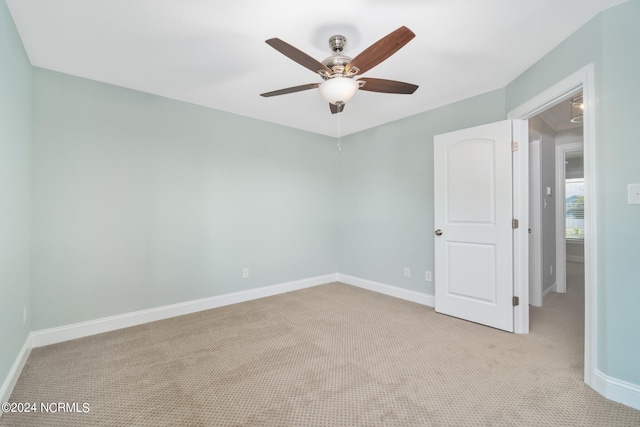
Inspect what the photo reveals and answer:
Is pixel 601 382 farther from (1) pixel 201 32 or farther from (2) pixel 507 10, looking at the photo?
(1) pixel 201 32

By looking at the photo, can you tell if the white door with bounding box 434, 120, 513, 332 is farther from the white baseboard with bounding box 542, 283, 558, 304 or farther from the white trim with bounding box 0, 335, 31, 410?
the white trim with bounding box 0, 335, 31, 410

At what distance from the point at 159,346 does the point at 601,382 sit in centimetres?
314

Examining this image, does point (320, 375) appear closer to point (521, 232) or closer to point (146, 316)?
point (146, 316)

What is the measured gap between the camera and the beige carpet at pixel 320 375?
156cm

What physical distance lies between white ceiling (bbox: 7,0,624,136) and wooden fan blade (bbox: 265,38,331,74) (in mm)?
344

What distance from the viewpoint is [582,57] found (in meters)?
1.89

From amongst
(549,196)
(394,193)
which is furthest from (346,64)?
(549,196)

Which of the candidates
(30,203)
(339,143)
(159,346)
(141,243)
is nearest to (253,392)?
(159,346)

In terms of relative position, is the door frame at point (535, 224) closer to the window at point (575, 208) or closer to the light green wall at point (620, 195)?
the light green wall at point (620, 195)

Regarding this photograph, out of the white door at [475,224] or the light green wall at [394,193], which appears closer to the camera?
the white door at [475,224]

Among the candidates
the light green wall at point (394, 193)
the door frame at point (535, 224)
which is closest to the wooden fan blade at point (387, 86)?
the light green wall at point (394, 193)

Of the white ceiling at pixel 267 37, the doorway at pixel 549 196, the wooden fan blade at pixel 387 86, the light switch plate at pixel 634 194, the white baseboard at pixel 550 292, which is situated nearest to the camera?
the light switch plate at pixel 634 194

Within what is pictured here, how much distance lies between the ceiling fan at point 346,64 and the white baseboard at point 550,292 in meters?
3.41

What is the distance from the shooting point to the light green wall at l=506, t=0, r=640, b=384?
1.63 meters
